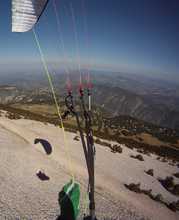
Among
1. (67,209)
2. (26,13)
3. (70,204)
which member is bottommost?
(67,209)

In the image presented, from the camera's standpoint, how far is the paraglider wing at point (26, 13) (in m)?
5.16

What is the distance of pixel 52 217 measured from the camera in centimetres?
663

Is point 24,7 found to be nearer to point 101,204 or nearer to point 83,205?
point 83,205

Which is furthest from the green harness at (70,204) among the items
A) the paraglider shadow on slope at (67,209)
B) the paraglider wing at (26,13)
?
the paraglider wing at (26,13)

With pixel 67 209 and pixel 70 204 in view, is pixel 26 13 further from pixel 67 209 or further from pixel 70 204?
pixel 67 209

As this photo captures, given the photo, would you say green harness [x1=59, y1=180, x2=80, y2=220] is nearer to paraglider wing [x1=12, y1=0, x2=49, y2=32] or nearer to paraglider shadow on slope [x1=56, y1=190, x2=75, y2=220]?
paraglider shadow on slope [x1=56, y1=190, x2=75, y2=220]

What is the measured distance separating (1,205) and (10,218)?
0.73 metres

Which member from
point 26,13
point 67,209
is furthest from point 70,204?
point 26,13

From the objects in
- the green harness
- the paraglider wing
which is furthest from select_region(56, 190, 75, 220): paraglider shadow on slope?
the paraglider wing

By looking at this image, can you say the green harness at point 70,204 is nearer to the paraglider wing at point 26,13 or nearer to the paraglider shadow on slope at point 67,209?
the paraglider shadow on slope at point 67,209

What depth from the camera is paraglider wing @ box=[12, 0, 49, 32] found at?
5.16 metres

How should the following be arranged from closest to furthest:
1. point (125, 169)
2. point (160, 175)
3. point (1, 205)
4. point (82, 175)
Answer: point (1, 205) < point (82, 175) < point (125, 169) < point (160, 175)

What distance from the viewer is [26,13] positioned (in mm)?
5301

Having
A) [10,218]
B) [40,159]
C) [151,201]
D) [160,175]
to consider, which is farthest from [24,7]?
[160,175]
